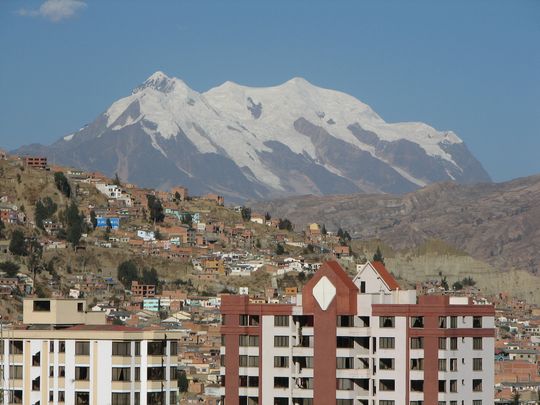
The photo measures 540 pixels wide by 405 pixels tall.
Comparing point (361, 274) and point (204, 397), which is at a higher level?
point (361, 274)

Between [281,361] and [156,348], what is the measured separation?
570cm

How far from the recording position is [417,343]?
8231cm

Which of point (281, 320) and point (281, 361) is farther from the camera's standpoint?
point (281, 320)

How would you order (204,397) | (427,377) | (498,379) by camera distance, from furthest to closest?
(498,379), (204,397), (427,377)

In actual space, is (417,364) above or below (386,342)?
below

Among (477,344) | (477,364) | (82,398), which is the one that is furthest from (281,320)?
(82,398)

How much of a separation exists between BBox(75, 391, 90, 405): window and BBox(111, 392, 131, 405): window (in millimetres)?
1122

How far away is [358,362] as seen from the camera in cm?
8300

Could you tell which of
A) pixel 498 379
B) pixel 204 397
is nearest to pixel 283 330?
pixel 204 397

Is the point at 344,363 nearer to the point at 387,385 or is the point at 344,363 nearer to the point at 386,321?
the point at 387,385

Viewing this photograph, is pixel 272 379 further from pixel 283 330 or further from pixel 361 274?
pixel 361 274

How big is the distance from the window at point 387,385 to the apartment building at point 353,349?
0.13ft

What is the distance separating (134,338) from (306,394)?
7.72 m

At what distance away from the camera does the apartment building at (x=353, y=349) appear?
8194 cm
